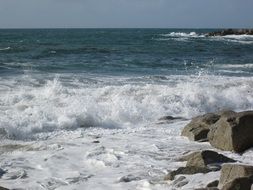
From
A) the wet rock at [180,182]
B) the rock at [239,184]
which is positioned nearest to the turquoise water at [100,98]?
the wet rock at [180,182]

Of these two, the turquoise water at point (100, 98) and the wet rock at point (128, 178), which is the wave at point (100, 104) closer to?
the turquoise water at point (100, 98)

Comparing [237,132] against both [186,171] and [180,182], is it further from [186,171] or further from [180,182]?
[180,182]

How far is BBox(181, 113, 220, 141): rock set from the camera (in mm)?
9250

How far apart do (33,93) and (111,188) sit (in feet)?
24.9

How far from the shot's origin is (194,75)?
20297 mm

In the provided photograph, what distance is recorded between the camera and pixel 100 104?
42.0 ft

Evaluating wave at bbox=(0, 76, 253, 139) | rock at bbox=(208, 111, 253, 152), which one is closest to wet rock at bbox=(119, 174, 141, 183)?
rock at bbox=(208, 111, 253, 152)

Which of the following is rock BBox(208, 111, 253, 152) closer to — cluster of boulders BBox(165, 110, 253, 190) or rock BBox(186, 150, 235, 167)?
cluster of boulders BBox(165, 110, 253, 190)

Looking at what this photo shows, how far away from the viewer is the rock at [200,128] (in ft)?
30.3

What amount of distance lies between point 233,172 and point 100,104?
7.04 meters

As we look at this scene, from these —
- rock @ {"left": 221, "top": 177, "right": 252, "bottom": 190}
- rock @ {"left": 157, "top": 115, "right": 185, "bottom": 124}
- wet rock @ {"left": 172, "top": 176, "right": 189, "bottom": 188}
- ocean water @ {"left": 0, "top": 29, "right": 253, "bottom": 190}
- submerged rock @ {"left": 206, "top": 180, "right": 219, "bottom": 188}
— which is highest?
rock @ {"left": 221, "top": 177, "right": 252, "bottom": 190}

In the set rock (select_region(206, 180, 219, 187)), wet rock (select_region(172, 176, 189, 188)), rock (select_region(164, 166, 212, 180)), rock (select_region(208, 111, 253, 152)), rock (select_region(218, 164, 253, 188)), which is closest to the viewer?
rock (select_region(218, 164, 253, 188))

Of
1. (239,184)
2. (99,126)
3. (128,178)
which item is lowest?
(99,126)

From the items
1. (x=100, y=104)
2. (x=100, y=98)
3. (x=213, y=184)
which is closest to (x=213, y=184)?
(x=213, y=184)
